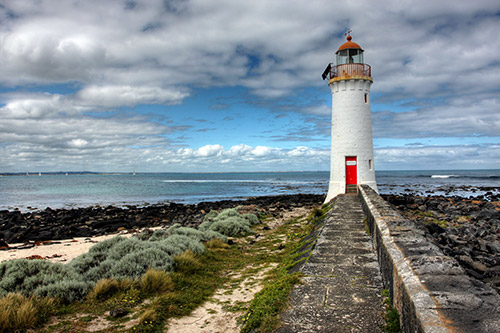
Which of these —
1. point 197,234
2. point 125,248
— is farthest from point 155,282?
point 197,234

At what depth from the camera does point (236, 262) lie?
7852 mm

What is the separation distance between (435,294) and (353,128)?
48.1ft

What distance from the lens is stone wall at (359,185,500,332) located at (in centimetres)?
213

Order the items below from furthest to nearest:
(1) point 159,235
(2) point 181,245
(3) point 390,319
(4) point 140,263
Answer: (1) point 159,235, (2) point 181,245, (4) point 140,263, (3) point 390,319

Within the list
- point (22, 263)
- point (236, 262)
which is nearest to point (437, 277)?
point (236, 262)

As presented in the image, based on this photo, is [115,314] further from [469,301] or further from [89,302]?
[469,301]

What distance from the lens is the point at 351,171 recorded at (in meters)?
16.7

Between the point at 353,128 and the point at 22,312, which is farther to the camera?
the point at 353,128

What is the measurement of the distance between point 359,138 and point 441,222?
5.32 m

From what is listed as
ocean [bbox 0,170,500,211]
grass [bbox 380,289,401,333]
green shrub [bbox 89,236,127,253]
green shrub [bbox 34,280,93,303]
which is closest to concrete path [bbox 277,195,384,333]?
grass [bbox 380,289,401,333]

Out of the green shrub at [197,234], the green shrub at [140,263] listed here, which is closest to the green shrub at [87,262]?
the green shrub at [140,263]

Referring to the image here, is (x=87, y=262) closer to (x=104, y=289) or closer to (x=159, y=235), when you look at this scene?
(x=104, y=289)

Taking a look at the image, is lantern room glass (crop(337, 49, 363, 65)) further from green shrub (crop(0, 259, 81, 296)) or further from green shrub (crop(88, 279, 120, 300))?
green shrub (crop(0, 259, 81, 296))

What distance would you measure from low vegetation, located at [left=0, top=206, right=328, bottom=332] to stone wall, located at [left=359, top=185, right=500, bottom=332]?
49.8 inches
